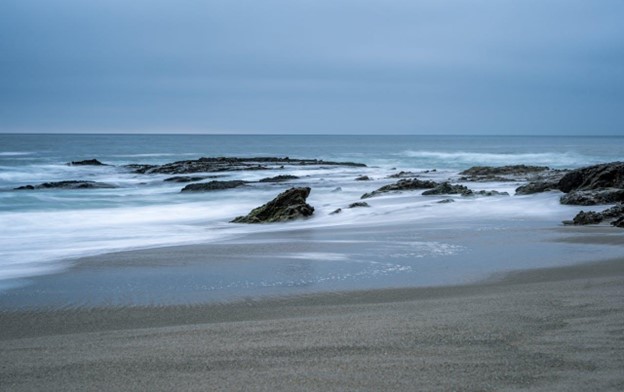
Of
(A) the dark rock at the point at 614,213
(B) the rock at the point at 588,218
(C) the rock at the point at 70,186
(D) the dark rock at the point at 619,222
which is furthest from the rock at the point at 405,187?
(C) the rock at the point at 70,186

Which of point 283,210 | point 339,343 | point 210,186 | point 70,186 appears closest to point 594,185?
point 283,210

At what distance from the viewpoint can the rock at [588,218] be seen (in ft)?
30.2

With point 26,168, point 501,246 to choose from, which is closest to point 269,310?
point 501,246

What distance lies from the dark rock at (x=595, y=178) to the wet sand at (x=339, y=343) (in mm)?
7792

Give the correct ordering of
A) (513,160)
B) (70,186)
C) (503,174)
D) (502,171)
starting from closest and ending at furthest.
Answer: (503,174) < (70,186) < (502,171) < (513,160)

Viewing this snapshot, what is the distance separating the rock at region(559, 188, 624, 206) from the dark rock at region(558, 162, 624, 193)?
0.62 meters

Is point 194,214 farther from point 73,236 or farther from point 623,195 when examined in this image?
point 623,195

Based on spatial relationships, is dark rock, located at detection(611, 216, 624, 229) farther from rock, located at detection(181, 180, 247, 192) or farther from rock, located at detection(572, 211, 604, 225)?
rock, located at detection(181, 180, 247, 192)

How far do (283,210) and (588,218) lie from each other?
5379 mm

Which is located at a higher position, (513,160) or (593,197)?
(513,160)

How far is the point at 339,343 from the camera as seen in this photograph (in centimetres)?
375

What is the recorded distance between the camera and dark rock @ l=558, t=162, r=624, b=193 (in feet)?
40.5

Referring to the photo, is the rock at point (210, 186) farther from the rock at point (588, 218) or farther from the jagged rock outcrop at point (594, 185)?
the rock at point (588, 218)

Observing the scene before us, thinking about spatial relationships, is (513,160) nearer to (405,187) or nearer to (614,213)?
(405,187)
